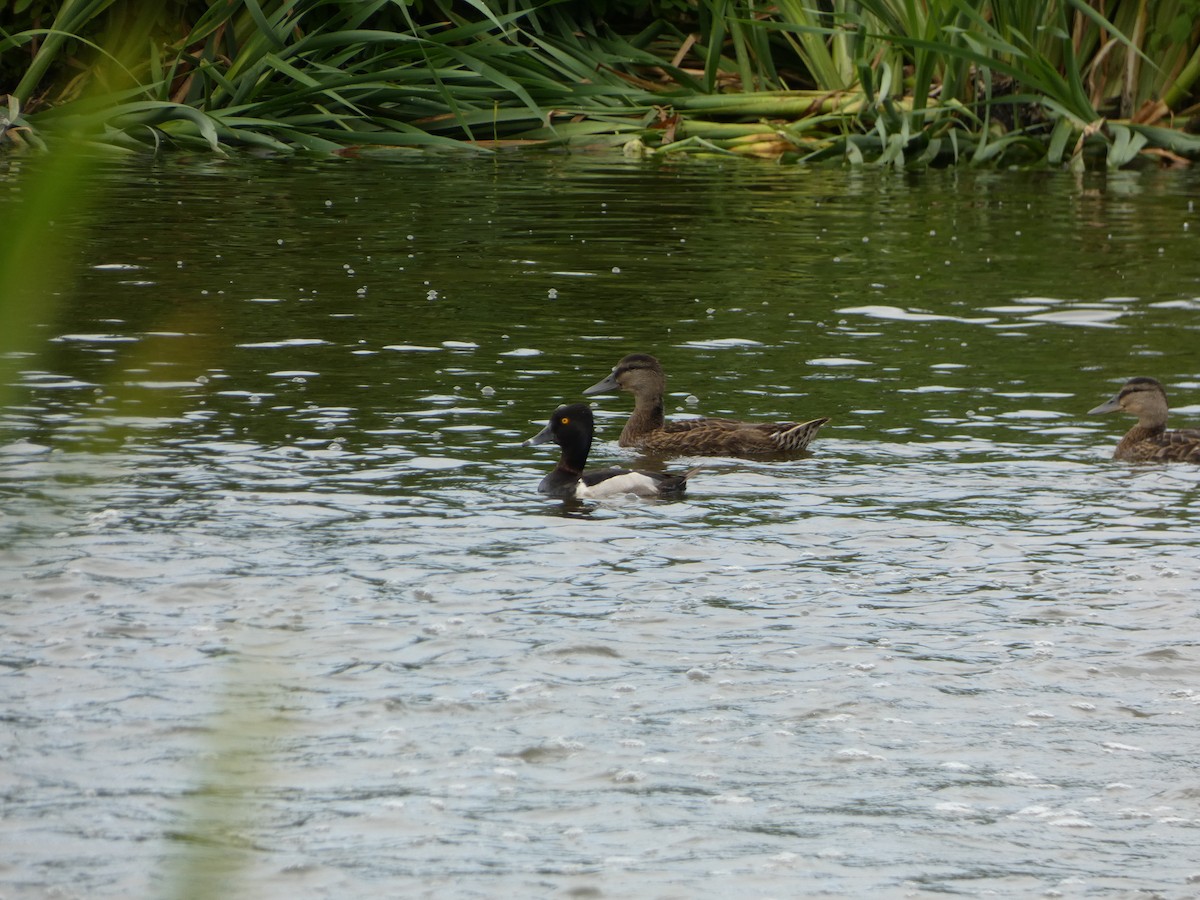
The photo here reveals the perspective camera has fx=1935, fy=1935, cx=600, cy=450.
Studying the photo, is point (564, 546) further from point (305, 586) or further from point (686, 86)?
point (686, 86)

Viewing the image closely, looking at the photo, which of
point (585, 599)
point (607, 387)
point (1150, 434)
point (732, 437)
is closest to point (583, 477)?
point (732, 437)

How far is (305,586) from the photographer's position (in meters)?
7.82

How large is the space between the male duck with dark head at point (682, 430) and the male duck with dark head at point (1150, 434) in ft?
5.53

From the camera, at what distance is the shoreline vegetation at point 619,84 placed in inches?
938

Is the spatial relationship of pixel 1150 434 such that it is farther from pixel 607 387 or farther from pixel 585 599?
pixel 585 599

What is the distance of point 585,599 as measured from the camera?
25.6 ft

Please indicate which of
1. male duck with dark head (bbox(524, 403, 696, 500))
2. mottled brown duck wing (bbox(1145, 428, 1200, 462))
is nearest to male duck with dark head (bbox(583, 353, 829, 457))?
male duck with dark head (bbox(524, 403, 696, 500))

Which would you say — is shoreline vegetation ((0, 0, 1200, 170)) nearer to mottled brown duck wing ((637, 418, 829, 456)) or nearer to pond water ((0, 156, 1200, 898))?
pond water ((0, 156, 1200, 898))

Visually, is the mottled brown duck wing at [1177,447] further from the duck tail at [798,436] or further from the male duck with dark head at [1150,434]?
the duck tail at [798,436]

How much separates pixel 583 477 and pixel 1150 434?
3.21 meters

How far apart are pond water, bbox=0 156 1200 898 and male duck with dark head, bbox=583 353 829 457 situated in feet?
0.41

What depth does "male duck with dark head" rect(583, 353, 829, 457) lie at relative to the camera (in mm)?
10461

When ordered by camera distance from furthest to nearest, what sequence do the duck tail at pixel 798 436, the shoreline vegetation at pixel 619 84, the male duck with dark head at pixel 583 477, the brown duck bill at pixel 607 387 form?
the shoreline vegetation at pixel 619 84
the brown duck bill at pixel 607 387
the duck tail at pixel 798 436
the male duck with dark head at pixel 583 477

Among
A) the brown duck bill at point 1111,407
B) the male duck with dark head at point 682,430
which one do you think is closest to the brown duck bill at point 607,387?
the male duck with dark head at point 682,430
